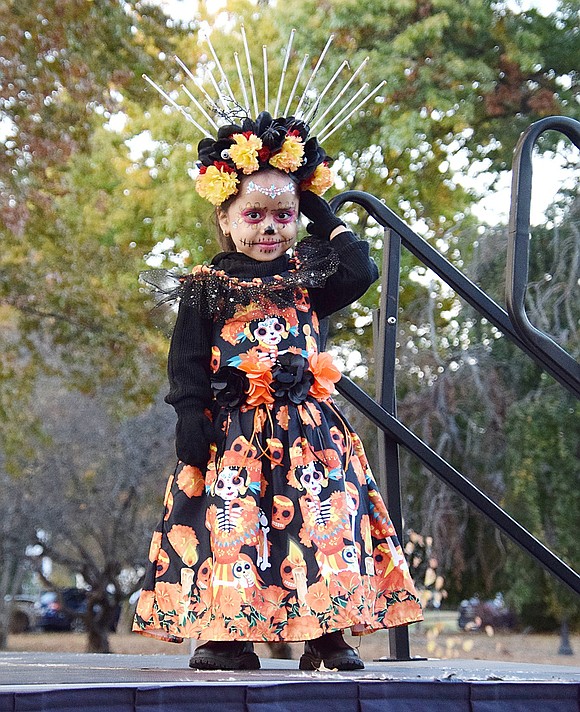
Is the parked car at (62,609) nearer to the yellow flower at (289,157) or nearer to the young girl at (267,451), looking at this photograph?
the young girl at (267,451)

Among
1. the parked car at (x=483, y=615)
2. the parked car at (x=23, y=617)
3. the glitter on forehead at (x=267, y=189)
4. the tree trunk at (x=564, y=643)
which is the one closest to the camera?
the glitter on forehead at (x=267, y=189)

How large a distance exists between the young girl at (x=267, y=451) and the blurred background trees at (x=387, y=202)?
5975mm

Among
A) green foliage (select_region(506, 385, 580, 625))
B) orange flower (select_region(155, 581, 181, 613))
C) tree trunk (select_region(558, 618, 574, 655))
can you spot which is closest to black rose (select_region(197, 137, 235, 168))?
orange flower (select_region(155, 581, 181, 613))

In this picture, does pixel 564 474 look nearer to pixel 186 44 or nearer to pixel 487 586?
pixel 487 586

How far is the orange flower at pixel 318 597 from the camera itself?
2250 millimetres

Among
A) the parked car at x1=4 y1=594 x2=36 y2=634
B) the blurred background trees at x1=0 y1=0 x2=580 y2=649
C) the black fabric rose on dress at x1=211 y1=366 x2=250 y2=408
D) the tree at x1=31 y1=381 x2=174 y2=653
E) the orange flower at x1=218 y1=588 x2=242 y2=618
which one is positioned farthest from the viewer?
the parked car at x1=4 y1=594 x2=36 y2=634

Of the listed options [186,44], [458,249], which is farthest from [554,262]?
[186,44]

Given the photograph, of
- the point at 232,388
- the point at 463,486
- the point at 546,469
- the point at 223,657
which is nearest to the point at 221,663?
the point at 223,657

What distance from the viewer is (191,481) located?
2.44 meters

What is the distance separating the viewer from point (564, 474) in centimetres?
944

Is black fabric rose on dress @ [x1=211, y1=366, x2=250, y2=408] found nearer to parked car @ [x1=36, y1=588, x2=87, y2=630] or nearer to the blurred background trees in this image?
the blurred background trees

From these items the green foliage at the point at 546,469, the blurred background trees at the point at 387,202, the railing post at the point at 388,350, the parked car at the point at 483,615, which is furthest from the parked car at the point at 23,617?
the railing post at the point at 388,350

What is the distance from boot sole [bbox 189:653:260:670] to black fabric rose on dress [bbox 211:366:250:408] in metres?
0.57

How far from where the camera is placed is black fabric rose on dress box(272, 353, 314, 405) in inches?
95.7
